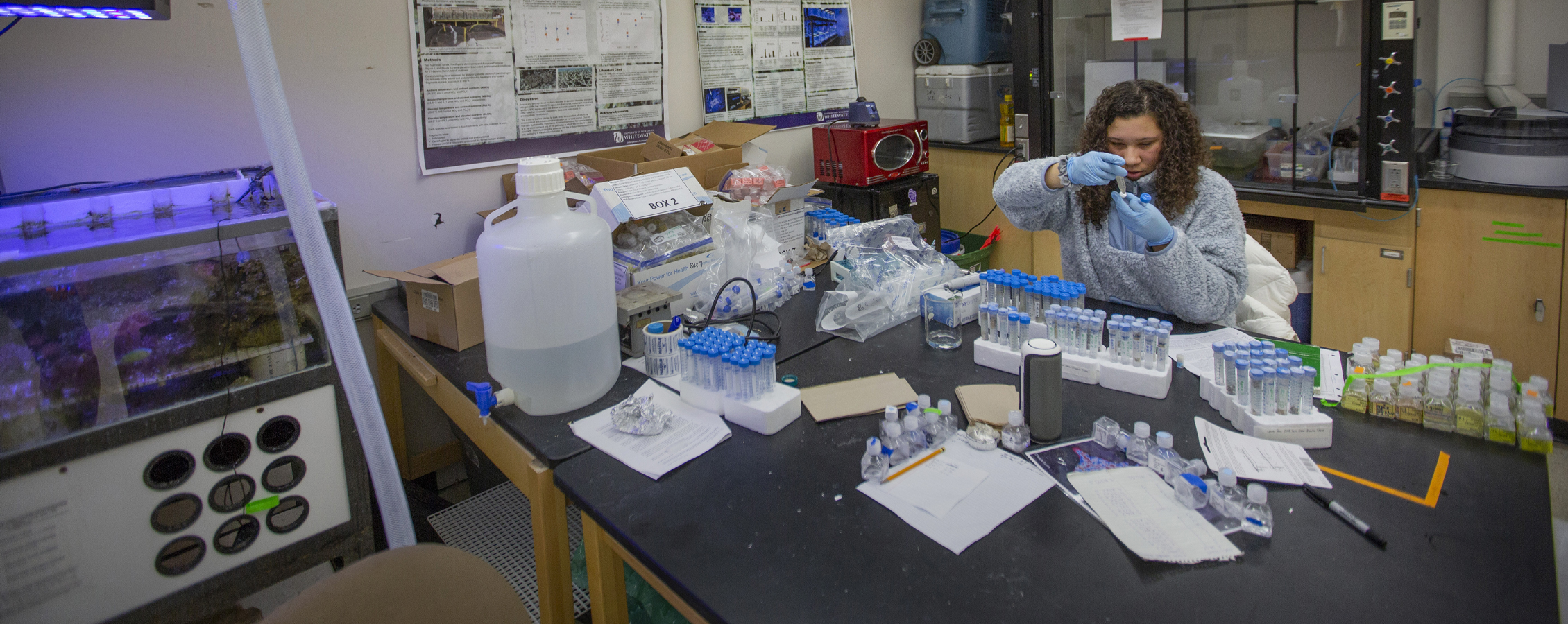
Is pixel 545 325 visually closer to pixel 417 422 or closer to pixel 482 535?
pixel 482 535

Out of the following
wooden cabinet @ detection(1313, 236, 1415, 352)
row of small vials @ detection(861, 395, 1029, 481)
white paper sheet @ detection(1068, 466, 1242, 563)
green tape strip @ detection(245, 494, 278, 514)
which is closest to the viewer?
white paper sheet @ detection(1068, 466, 1242, 563)

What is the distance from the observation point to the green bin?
3.17 meters

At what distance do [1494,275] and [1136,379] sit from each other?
5.83ft

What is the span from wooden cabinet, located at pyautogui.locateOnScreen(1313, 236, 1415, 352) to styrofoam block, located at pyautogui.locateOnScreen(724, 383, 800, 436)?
1980 mm

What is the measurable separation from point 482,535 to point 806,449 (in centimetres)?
113

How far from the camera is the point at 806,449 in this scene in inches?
49.3

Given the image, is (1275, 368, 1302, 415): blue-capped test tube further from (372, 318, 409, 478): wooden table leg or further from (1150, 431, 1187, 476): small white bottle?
(372, 318, 409, 478): wooden table leg

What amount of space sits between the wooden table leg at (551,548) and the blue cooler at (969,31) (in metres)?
2.78

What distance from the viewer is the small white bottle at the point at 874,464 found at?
115 cm

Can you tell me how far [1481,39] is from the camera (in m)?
2.77

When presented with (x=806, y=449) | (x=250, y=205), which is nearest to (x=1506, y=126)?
(x=806, y=449)

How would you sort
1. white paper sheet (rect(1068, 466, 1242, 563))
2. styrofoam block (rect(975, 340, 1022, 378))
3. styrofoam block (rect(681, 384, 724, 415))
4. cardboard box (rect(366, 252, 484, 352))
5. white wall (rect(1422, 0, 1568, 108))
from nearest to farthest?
white paper sheet (rect(1068, 466, 1242, 563))
styrofoam block (rect(681, 384, 724, 415))
styrofoam block (rect(975, 340, 1022, 378))
cardboard box (rect(366, 252, 484, 352))
white wall (rect(1422, 0, 1568, 108))

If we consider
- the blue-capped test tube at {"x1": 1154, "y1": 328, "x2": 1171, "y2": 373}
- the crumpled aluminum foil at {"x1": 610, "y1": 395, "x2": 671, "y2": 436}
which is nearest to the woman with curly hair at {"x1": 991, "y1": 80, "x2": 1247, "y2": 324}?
the blue-capped test tube at {"x1": 1154, "y1": 328, "x2": 1171, "y2": 373}

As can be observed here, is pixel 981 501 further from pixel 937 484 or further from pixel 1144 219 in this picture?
pixel 1144 219
